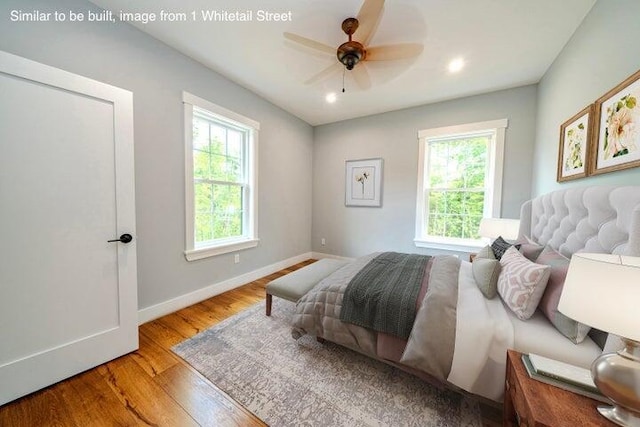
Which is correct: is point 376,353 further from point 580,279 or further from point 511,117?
point 511,117

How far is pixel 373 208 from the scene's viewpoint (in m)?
3.80

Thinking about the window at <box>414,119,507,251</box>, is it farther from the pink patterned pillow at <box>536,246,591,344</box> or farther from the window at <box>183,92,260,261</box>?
the window at <box>183,92,260,261</box>

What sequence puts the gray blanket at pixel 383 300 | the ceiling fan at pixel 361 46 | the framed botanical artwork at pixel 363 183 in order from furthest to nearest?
the framed botanical artwork at pixel 363 183
the ceiling fan at pixel 361 46
the gray blanket at pixel 383 300

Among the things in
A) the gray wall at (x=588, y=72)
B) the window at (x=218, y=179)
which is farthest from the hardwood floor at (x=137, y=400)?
the gray wall at (x=588, y=72)

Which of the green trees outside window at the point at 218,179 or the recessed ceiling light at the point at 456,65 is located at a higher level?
the recessed ceiling light at the point at 456,65

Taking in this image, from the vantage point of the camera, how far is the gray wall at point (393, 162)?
278cm

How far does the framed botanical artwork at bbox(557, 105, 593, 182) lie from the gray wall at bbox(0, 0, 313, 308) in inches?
128

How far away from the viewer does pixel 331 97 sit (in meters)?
3.08

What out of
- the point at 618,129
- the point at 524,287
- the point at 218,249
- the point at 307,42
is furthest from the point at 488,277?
the point at 218,249

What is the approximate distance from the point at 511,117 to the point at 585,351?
9.21 ft

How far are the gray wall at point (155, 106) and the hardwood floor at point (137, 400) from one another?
0.67m

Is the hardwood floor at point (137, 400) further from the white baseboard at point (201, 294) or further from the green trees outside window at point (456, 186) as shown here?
the green trees outside window at point (456, 186)

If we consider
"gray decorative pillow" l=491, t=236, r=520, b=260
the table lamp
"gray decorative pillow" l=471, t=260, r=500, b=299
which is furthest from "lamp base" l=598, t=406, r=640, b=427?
"gray decorative pillow" l=491, t=236, r=520, b=260

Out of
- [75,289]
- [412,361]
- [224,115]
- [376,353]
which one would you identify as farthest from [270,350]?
[224,115]
